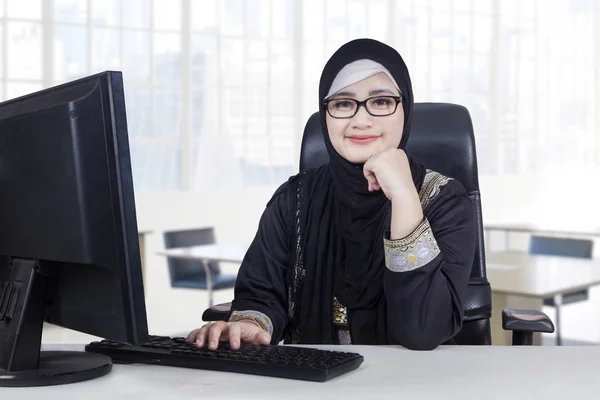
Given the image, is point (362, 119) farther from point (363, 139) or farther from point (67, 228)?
point (67, 228)

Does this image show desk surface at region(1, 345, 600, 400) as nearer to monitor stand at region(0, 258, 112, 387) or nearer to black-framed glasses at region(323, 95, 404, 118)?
monitor stand at region(0, 258, 112, 387)

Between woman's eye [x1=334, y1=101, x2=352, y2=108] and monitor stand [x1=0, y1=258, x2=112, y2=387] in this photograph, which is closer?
monitor stand [x1=0, y1=258, x2=112, y2=387]

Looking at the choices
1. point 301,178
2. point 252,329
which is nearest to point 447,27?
point 301,178

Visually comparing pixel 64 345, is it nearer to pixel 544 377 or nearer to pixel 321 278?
pixel 321 278

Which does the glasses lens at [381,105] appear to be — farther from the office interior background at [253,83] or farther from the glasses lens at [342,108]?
the office interior background at [253,83]

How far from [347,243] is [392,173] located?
1.03 feet

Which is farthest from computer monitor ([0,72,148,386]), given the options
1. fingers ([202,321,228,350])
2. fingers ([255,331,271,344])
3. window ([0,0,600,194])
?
window ([0,0,600,194])

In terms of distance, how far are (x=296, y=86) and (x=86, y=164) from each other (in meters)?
5.63

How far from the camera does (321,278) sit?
6.14 feet

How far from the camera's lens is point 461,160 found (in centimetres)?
207

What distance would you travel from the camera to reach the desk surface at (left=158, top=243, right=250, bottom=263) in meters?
4.23

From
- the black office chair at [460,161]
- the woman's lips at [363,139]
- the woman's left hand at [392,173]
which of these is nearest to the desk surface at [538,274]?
the black office chair at [460,161]

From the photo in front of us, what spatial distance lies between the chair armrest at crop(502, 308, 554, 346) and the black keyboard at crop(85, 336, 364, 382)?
2.42 ft

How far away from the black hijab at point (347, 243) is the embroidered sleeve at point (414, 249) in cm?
23
